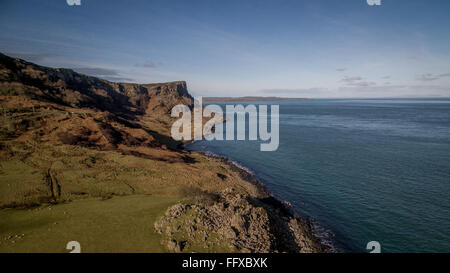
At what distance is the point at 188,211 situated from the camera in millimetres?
15633

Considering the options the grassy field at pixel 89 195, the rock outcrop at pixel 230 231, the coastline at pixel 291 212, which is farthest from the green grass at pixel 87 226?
the coastline at pixel 291 212

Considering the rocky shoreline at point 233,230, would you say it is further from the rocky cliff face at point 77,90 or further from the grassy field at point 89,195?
the rocky cliff face at point 77,90

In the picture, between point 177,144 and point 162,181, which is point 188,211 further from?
point 177,144

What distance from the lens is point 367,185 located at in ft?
93.8

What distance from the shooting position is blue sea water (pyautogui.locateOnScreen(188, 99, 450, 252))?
758 inches

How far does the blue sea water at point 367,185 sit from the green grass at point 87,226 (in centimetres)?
1637

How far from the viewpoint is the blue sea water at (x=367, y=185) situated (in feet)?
63.2

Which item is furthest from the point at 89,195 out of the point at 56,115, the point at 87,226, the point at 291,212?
the point at 56,115

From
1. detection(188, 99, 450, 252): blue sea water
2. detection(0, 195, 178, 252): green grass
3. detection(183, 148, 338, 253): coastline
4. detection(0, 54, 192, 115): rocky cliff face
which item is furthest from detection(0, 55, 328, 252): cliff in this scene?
detection(0, 54, 192, 115): rocky cliff face

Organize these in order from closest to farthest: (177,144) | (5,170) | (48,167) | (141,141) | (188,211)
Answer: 1. (188,211)
2. (5,170)
3. (48,167)
4. (141,141)
5. (177,144)

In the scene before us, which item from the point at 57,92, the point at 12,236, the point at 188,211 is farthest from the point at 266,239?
the point at 57,92

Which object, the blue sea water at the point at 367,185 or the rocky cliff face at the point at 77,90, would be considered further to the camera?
the rocky cliff face at the point at 77,90

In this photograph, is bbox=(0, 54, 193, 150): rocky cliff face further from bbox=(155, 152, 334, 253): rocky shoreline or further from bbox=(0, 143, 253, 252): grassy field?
bbox=(155, 152, 334, 253): rocky shoreline

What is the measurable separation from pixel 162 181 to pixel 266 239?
14721mm
